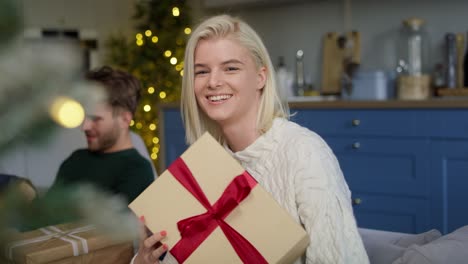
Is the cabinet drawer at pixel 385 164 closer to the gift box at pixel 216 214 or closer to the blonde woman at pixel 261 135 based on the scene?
the blonde woman at pixel 261 135

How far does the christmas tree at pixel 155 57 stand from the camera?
4.44 m

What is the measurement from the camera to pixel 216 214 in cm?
108

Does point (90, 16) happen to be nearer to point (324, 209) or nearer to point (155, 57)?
point (155, 57)

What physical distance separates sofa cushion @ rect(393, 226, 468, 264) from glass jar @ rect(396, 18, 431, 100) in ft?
8.19

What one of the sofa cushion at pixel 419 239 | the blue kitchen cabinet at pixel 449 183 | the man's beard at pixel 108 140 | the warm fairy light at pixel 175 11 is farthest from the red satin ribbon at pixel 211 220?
the warm fairy light at pixel 175 11

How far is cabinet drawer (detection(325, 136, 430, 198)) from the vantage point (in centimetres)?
311

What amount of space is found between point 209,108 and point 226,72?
91 mm

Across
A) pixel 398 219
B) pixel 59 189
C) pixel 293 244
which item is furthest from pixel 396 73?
pixel 59 189

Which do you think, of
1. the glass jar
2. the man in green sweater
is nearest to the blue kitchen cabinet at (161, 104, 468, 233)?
the glass jar

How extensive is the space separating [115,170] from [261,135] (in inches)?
30.1

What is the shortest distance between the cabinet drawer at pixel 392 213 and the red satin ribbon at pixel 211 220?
2243 mm

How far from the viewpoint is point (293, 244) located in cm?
106

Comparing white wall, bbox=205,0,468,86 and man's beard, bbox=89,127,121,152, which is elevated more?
white wall, bbox=205,0,468,86

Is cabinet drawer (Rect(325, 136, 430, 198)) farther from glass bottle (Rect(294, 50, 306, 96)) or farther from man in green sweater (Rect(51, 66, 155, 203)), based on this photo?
man in green sweater (Rect(51, 66, 155, 203))
